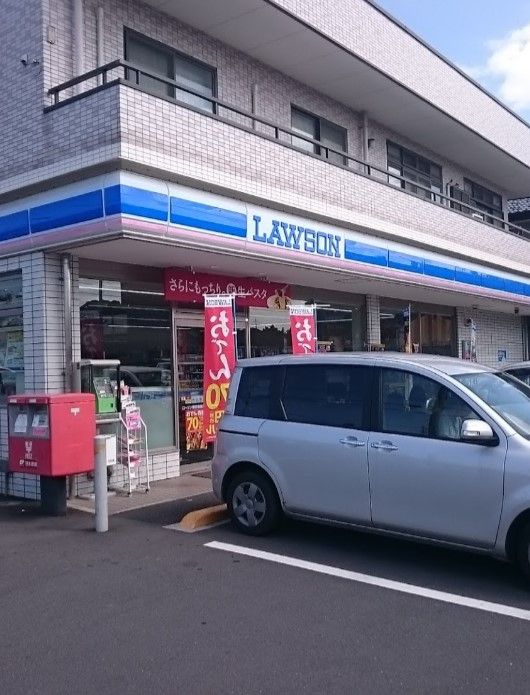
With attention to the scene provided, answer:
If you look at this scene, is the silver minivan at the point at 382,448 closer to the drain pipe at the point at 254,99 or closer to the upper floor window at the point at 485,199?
the drain pipe at the point at 254,99

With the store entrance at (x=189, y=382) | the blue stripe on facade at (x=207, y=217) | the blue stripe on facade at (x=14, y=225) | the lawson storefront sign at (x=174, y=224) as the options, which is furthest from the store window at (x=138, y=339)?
the blue stripe on facade at (x=207, y=217)

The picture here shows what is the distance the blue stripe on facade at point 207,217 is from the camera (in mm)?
8203

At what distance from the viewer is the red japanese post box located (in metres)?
7.64

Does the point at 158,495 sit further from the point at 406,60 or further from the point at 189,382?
the point at 406,60

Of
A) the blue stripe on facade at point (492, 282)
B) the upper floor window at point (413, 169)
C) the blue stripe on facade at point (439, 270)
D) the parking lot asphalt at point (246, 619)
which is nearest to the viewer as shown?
the parking lot asphalt at point (246, 619)

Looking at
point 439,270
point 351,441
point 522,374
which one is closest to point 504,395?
point 351,441

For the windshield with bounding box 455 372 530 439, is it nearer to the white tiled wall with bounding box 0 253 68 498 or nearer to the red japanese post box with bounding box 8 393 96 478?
the red japanese post box with bounding box 8 393 96 478

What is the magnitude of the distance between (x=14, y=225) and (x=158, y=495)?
3.74 m

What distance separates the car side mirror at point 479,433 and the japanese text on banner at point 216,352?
4.50 meters

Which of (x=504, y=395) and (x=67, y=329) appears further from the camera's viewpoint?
(x=67, y=329)

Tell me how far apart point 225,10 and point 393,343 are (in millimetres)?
7467

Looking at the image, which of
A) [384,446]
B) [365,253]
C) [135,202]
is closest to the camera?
[384,446]

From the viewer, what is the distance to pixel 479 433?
543 centimetres

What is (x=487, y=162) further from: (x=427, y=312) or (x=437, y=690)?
(x=437, y=690)
